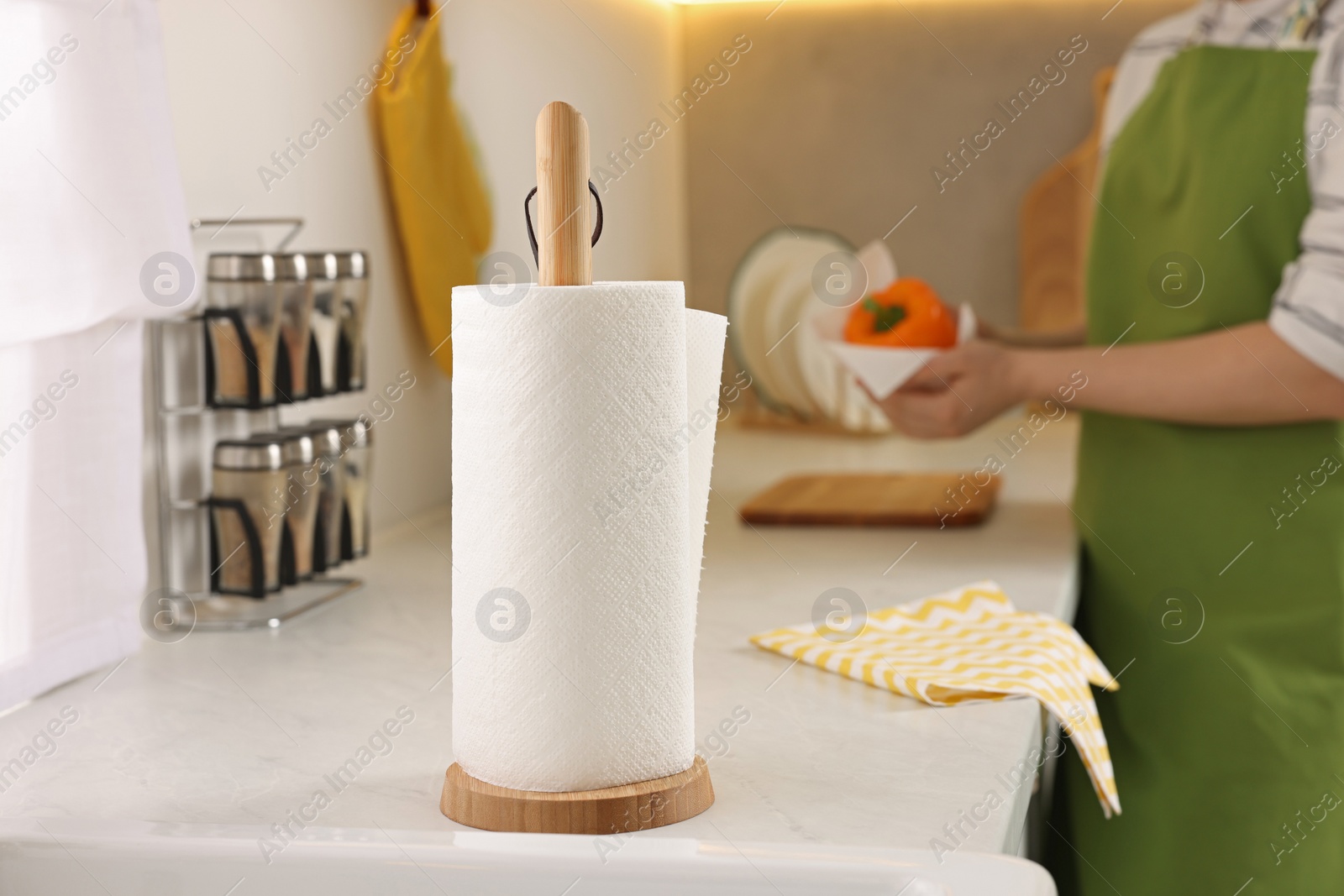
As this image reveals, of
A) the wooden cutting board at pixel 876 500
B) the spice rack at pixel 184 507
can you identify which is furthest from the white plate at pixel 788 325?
the spice rack at pixel 184 507

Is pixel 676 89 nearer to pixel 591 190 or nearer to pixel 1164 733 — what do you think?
pixel 1164 733

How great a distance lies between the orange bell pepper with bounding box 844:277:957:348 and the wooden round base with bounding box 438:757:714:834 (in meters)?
0.85

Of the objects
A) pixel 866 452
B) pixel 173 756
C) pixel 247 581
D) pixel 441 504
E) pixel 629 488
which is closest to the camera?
pixel 629 488

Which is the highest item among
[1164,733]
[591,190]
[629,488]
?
[591,190]

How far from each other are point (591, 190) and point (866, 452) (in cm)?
151

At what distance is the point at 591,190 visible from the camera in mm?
558

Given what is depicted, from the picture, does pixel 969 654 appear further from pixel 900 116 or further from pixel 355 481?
pixel 900 116

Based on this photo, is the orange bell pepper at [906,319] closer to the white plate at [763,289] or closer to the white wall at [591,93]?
the white wall at [591,93]

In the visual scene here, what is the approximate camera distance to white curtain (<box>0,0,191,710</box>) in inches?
31.8

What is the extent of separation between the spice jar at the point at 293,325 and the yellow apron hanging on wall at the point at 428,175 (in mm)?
381

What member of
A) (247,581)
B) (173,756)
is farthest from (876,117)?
(173,756)

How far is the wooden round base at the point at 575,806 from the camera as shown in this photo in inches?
22.6

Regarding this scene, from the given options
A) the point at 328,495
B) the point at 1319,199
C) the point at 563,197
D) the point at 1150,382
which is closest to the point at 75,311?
the point at 328,495

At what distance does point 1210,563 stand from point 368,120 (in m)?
0.92
